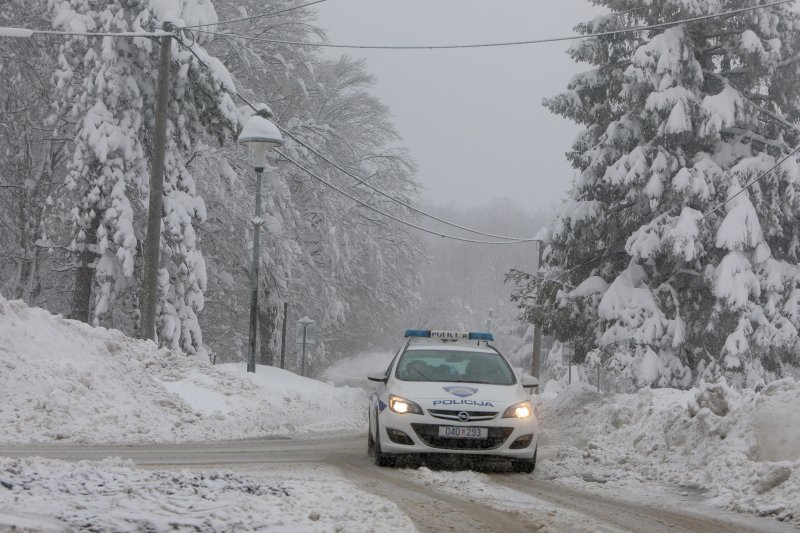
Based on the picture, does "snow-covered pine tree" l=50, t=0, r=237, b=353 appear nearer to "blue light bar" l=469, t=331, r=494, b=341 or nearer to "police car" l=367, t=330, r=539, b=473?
"blue light bar" l=469, t=331, r=494, b=341

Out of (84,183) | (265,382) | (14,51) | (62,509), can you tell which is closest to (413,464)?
(62,509)

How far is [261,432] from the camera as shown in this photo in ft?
51.9

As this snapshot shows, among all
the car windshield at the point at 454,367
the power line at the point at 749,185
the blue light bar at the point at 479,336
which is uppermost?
the power line at the point at 749,185

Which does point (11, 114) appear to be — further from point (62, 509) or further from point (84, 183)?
point (62, 509)

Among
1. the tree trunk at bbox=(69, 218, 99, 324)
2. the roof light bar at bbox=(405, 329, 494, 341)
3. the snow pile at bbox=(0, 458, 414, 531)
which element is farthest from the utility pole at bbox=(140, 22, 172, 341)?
the snow pile at bbox=(0, 458, 414, 531)

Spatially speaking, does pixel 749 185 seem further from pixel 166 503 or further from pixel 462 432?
pixel 166 503

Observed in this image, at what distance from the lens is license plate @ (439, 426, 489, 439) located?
1019cm

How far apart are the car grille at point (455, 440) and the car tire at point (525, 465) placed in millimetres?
395

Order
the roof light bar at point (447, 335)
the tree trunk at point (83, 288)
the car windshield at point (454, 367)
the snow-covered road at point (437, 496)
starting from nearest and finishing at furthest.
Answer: the snow-covered road at point (437, 496)
the car windshield at point (454, 367)
the roof light bar at point (447, 335)
the tree trunk at point (83, 288)

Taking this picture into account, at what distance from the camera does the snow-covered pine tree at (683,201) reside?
21.3 m

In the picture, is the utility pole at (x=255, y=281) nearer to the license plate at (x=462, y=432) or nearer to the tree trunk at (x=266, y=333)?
the license plate at (x=462, y=432)

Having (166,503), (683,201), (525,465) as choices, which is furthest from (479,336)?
(683,201)

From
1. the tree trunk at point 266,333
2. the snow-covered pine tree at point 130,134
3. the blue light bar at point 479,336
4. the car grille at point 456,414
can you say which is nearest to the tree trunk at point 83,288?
the snow-covered pine tree at point 130,134

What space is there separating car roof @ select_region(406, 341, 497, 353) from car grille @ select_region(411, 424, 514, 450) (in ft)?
6.06
